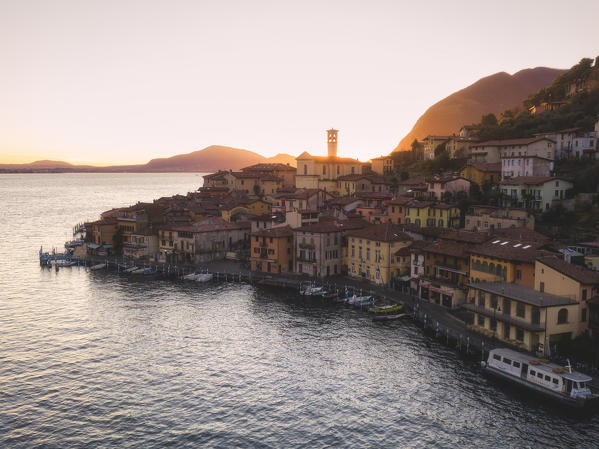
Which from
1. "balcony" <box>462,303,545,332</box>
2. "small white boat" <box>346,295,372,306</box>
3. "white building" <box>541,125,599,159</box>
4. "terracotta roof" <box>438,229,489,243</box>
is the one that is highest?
"white building" <box>541,125,599,159</box>

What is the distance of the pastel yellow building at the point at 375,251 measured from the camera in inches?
2739

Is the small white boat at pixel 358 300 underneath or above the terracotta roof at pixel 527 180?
underneath

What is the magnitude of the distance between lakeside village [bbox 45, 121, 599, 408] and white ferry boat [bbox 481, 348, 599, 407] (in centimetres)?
21

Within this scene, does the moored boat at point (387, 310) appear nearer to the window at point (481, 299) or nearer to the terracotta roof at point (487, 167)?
the window at point (481, 299)

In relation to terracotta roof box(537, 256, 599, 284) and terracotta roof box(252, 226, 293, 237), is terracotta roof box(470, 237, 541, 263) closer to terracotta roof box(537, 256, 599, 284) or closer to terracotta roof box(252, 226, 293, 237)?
terracotta roof box(537, 256, 599, 284)

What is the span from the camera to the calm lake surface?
34.3 metres

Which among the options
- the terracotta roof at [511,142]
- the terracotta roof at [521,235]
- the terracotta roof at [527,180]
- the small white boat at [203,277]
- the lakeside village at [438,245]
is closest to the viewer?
the lakeside village at [438,245]

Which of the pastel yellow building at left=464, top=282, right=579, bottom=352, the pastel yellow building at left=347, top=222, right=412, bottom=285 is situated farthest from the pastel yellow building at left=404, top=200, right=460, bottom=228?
the pastel yellow building at left=464, top=282, right=579, bottom=352

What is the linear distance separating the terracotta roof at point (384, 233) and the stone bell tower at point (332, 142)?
70630mm

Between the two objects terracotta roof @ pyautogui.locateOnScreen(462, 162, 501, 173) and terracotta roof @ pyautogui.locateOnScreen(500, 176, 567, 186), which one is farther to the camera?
terracotta roof @ pyautogui.locateOnScreen(462, 162, 501, 173)

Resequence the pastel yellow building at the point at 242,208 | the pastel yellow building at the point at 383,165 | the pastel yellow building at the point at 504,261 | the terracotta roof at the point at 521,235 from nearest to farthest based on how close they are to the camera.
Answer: the pastel yellow building at the point at 504,261, the terracotta roof at the point at 521,235, the pastel yellow building at the point at 242,208, the pastel yellow building at the point at 383,165

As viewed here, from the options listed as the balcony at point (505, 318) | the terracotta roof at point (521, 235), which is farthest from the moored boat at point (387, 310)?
the terracotta roof at point (521, 235)

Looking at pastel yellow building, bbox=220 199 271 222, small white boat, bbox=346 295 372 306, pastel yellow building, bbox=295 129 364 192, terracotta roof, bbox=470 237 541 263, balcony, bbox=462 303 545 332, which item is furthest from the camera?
pastel yellow building, bbox=295 129 364 192

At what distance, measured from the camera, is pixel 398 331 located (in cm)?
5384
